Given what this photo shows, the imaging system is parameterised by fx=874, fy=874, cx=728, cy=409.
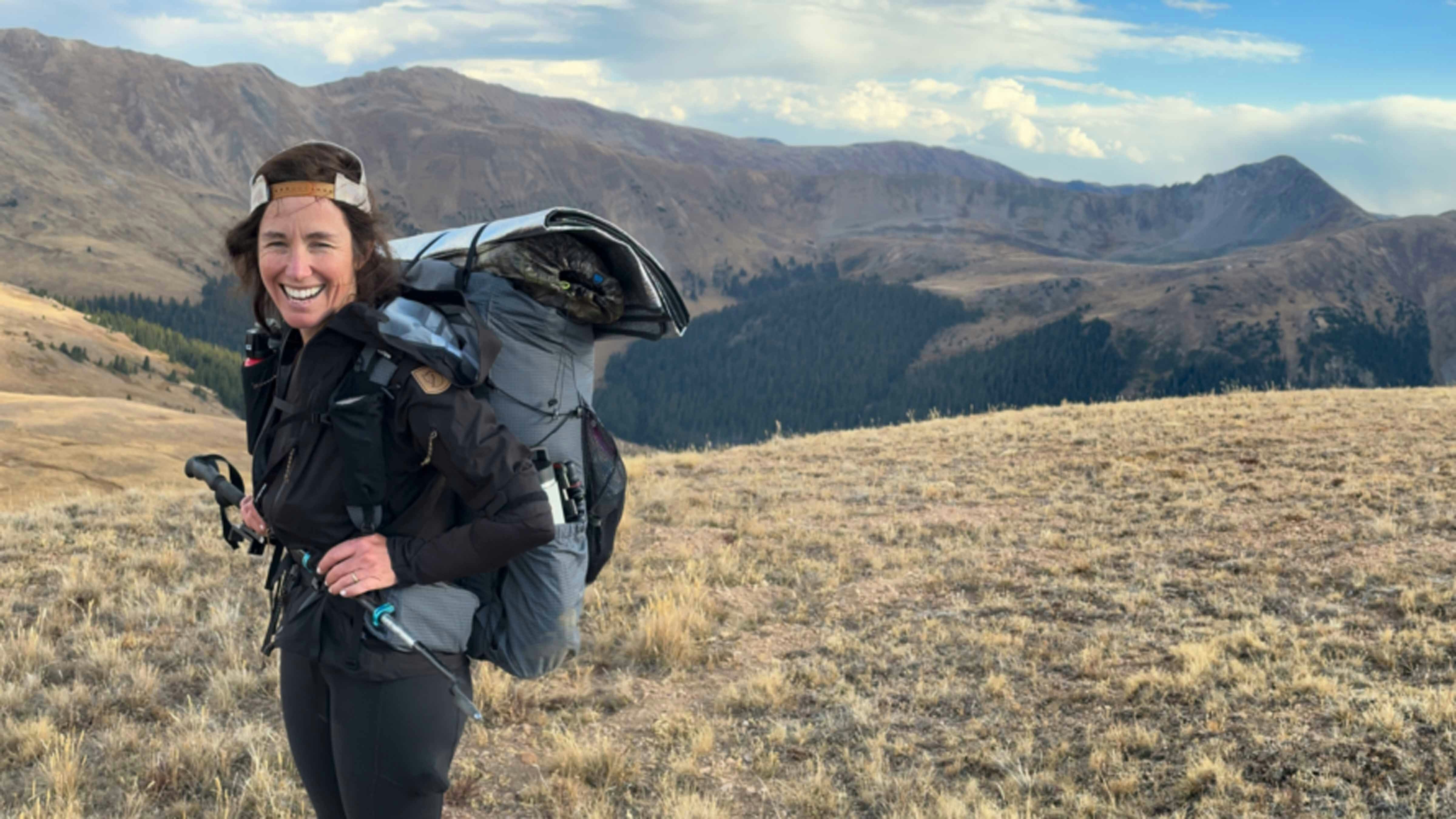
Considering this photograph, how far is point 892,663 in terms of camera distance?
7277 mm

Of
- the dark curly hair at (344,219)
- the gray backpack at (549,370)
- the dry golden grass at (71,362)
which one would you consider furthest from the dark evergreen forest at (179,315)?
the gray backpack at (549,370)

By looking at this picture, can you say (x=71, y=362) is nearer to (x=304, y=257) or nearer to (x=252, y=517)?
(x=252, y=517)

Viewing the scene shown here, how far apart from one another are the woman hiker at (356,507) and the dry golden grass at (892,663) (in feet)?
8.34

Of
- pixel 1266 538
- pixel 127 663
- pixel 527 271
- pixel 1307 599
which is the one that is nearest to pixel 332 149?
pixel 527 271

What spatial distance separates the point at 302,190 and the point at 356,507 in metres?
1.07

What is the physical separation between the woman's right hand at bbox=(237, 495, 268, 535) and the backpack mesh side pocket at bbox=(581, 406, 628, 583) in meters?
1.18

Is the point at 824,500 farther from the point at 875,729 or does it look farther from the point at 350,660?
the point at 350,660

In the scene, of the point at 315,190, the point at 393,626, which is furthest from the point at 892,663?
the point at 315,190

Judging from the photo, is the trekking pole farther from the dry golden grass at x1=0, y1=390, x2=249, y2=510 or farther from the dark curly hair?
the dry golden grass at x1=0, y1=390, x2=249, y2=510

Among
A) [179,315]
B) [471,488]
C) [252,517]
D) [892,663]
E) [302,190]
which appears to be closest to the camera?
[471,488]

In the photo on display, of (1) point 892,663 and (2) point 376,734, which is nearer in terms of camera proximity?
(2) point 376,734

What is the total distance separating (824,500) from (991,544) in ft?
10.8

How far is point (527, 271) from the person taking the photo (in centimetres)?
315

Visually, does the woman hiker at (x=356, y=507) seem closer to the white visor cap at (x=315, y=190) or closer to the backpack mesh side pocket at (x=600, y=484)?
the white visor cap at (x=315, y=190)
